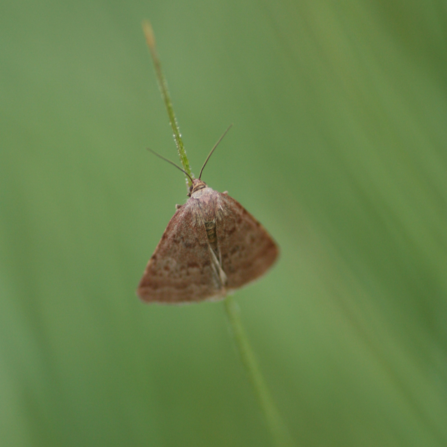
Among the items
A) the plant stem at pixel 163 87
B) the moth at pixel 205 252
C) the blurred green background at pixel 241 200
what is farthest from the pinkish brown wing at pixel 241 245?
the plant stem at pixel 163 87

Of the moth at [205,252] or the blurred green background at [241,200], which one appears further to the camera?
the moth at [205,252]

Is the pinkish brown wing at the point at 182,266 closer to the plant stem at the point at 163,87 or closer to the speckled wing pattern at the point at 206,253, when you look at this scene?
the speckled wing pattern at the point at 206,253

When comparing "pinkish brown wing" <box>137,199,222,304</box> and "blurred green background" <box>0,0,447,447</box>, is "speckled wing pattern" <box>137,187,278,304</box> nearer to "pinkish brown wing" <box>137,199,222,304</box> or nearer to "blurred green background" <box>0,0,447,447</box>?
"pinkish brown wing" <box>137,199,222,304</box>

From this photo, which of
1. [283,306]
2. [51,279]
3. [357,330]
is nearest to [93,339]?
[51,279]

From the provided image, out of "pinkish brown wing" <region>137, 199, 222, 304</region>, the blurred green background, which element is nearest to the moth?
"pinkish brown wing" <region>137, 199, 222, 304</region>

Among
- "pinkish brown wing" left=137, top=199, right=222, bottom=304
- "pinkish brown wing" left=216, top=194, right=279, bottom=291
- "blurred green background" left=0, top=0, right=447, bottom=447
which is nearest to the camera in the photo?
"blurred green background" left=0, top=0, right=447, bottom=447

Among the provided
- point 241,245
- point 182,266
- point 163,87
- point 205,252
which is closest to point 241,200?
point 241,245

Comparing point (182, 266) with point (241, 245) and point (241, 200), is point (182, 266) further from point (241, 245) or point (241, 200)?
point (241, 200)
